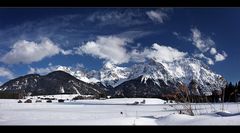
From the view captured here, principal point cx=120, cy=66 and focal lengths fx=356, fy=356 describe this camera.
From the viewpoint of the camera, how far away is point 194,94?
13.9ft

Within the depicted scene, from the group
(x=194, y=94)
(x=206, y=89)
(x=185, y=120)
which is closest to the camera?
(x=185, y=120)
